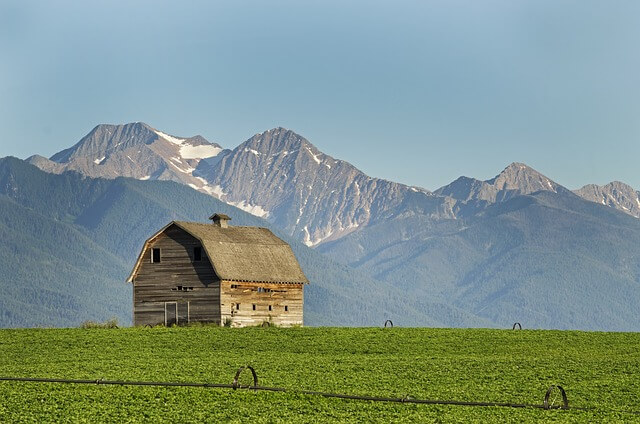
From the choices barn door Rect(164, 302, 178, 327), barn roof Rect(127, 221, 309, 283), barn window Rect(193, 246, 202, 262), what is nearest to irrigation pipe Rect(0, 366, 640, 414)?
barn door Rect(164, 302, 178, 327)

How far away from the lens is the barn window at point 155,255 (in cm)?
10188

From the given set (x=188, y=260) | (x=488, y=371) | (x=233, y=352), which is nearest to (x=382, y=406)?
(x=488, y=371)

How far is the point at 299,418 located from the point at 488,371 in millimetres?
17468

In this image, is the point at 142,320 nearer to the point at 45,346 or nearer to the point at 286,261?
the point at 286,261

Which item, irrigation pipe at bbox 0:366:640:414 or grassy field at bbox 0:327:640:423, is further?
irrigation pipe at bbox 0:366:640:414

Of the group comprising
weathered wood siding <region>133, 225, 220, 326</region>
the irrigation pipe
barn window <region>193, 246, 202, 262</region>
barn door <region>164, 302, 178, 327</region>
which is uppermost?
barn window <region>193, 246, 202, 262</region>

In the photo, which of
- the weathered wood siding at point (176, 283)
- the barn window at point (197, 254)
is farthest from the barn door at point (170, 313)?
the barn window at point (197, 254)

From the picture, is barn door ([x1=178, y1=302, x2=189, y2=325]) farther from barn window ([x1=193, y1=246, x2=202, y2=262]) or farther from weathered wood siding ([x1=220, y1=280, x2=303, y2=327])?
barn window ([x1=193, y1=246, x2=202, y2=262])

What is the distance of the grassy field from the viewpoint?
43.0m

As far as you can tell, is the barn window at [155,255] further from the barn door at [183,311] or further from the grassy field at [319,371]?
the grassy field at [319,371]

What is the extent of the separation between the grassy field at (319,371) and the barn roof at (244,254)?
665 inches

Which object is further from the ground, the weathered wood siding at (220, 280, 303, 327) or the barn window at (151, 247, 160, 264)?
the barn window at (151, 247, 160, 264)

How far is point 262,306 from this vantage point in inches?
4055

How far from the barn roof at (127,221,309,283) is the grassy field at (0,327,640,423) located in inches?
665
